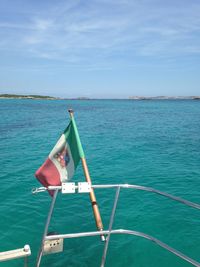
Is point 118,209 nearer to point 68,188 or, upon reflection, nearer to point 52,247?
point 52,247

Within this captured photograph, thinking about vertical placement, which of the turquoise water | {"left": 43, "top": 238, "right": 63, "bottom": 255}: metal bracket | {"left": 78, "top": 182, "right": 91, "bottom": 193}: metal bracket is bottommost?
the turquoise water

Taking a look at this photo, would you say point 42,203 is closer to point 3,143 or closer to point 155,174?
point 155,174

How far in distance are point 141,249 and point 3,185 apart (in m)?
8.85

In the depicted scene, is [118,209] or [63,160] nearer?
[63,160]

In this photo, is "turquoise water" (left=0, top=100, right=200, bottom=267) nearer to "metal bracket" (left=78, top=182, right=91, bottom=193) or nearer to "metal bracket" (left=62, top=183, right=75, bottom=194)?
"metal bracket" (left=78, top=182, right=91, bottom=193)

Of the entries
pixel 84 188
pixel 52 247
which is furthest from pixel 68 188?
pixel 52 247

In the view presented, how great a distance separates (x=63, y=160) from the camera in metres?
8.07

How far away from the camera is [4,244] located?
374 inches

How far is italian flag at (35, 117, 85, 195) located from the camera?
7.84m

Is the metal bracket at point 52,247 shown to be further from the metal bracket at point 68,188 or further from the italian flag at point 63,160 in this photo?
the italian flag at point 63,160

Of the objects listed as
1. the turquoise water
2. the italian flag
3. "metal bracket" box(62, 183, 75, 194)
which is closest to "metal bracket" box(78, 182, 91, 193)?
"metal bracket" box(62, 183, 75, 194)

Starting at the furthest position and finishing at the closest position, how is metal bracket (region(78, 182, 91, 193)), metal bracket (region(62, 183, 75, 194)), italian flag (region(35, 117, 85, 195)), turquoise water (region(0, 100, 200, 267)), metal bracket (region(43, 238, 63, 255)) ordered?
turquoise water (region(0, 100, 200, 267)) < italian flag (region(35, 117, 85, 195)) < metal bracket (region(43, 238, 63, 255)) < metal bracket (region(78, 182, 91, 193)) < metal bracket (region(62, 183, 75, 194))

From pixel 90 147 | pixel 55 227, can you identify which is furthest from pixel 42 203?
pixel 90 147

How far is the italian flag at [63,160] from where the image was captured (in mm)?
7838
